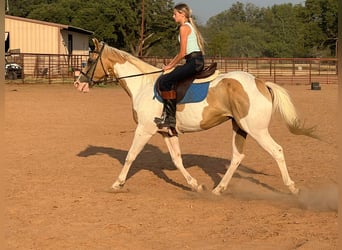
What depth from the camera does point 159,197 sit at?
25.2 ft

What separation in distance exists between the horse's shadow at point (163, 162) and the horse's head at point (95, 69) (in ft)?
5.65

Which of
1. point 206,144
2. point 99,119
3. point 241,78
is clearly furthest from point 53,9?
point 241,78

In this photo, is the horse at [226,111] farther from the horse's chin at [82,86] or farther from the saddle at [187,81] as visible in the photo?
the horse's chin at [82,86]

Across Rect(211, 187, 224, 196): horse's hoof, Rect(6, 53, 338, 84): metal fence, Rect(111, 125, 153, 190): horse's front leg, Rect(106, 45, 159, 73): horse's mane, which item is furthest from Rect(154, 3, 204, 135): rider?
Rect(6, 53, 338, 84): metal fence

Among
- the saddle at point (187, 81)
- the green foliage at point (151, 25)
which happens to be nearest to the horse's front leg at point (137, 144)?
the saddle at point (187, 81)

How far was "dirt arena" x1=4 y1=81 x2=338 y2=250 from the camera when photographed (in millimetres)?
5543

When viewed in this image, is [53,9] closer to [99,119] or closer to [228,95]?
[99,119]

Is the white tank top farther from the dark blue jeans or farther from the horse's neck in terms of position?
the horse's neck

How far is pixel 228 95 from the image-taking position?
760 centimetres

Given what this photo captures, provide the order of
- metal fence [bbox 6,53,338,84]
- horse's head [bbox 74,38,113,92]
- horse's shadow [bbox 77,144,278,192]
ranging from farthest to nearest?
metal fence [bbox 6,53,338,84], horse's shadow [bbox 77,144,278,192], horse's head [bbox 74,38,113,92]

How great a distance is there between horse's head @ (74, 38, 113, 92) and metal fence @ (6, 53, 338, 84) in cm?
2995

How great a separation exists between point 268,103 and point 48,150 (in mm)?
5926

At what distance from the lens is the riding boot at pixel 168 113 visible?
771 cm

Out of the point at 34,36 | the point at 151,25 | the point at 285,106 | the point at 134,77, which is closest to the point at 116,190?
the point at 134,77
